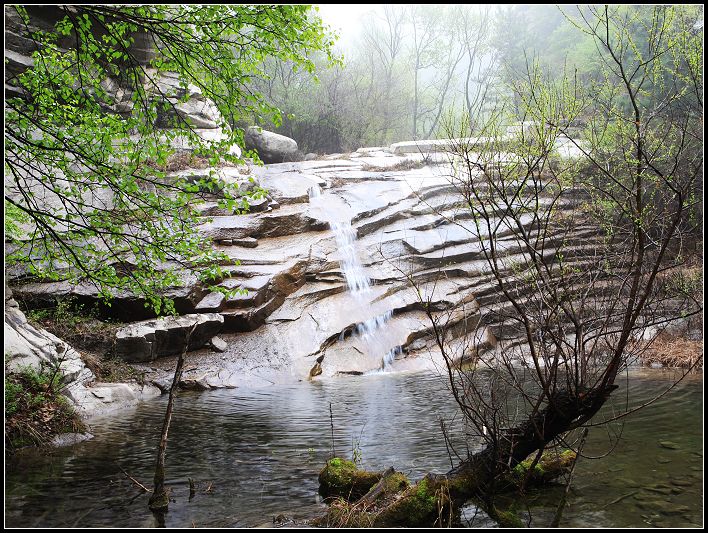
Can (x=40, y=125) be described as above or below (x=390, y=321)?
above

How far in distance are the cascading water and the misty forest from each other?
74 millimetres

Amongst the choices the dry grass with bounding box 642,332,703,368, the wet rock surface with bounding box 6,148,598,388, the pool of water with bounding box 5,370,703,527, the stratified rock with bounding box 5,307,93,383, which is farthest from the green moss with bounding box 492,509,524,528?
the dry grass with bounding box 642,332,703,368

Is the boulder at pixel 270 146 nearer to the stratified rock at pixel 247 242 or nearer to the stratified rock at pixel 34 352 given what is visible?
the stratified rock at pixel 247 242

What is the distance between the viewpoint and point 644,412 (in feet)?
30.2

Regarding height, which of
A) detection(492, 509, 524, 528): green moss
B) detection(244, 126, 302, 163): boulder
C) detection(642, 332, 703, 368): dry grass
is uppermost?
detection(244, 126, 302, 163): boulder

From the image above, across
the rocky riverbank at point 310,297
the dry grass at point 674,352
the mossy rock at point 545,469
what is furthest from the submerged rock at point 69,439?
the dry grass at point 674,352

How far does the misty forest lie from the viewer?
5.02 m

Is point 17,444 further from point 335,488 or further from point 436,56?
point 436,56

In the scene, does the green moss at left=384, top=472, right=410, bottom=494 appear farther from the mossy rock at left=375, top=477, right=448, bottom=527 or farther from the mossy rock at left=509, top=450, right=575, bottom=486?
the mossy rock at left=509, top=450, right=575, bottom=486

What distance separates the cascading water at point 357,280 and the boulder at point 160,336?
13.6ft

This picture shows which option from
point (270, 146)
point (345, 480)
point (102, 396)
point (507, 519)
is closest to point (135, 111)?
point (345, 480)

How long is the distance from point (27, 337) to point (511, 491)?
9.81m

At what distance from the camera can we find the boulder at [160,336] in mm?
13758

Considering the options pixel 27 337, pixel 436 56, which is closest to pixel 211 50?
pixel 27 337
